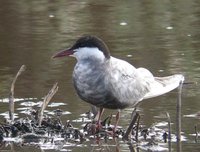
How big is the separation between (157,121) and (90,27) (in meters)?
4.61

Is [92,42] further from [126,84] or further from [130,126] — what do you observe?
[130,126]

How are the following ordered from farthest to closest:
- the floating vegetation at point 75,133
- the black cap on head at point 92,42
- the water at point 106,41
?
1. the water at point 106,41
2. the black cap on head at point 92,42
3. the floating vegetation at point 75,133

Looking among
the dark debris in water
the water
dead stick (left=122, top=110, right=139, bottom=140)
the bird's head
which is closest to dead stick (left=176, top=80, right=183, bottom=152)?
the water

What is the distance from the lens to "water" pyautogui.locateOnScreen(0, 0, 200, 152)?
32.5 ft

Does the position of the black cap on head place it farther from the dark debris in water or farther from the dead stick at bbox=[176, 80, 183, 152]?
the dead stick at bbox=[176, 80, 183, 152]

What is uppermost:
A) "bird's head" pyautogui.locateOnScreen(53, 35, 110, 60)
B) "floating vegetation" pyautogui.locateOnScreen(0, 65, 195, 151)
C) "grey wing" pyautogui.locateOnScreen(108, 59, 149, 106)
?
"bird's head" pyautogui.locateOnScreen(53, 35, 110, 60)

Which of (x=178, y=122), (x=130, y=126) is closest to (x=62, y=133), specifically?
(x=130, y=126)

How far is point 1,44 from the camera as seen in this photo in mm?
12828

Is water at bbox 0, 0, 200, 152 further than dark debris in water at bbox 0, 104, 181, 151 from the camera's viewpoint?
Yes

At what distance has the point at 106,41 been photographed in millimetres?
12836

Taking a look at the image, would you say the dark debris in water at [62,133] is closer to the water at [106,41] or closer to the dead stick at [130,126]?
the dead stick at [130,126]

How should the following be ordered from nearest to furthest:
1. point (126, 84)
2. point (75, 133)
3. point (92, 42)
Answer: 1. point (75, 133)
2. point (92, 42)
3. point (126, 84)

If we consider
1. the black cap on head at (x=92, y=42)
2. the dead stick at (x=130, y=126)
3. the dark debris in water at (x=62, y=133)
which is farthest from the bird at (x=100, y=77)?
the dead stick at (x=130, y=126)

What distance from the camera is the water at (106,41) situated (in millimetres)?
9914
